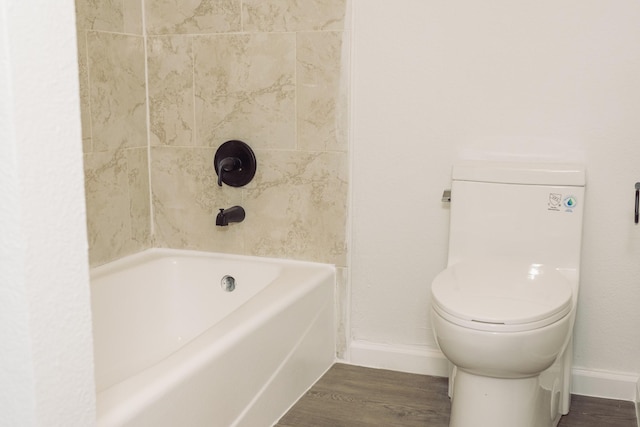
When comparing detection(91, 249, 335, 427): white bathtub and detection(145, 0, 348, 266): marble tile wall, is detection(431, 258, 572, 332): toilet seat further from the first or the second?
detection(145, 0, 348, 266): marble tile wall

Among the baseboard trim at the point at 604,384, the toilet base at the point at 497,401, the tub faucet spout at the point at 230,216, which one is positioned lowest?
the baseboard trim at the point at 604,384

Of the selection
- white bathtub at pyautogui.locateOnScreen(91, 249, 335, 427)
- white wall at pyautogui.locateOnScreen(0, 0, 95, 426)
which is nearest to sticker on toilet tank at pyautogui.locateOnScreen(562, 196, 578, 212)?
white bathtub at pyautogui.locateOnScreen(91, 249, 335, 427)

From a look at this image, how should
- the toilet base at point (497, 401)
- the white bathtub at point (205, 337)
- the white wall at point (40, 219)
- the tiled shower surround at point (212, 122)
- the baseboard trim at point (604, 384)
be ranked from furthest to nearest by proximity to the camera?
the tiled shower surround at point (212, 122) → the baseboard trim at point (604, 384) → the toilet base at point (497, 401) → the white bathtub at point (205, 337) → the white wall at point (40, 219)

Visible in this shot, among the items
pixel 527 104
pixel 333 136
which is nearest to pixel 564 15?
pixel 527 104

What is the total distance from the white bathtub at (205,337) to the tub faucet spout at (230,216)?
0.56ft

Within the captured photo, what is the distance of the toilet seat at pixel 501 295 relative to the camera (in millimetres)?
1800

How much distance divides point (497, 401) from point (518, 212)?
0.66m

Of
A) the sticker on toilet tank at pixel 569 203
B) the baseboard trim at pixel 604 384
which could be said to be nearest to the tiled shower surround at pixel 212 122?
the sticker on toilet tank at pixel 569 203

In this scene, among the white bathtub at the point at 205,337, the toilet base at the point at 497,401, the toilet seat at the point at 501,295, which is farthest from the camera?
the toilet base at the point at 497,401

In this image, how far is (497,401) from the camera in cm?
194

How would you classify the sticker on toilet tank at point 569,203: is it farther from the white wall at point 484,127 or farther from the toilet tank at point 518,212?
the white wall at point 484,127

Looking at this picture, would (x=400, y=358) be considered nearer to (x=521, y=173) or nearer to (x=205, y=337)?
(x=521, y=173)

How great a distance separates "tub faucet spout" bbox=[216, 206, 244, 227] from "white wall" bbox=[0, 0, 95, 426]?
1364mm

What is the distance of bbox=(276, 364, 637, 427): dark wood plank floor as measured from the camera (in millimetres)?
2240
